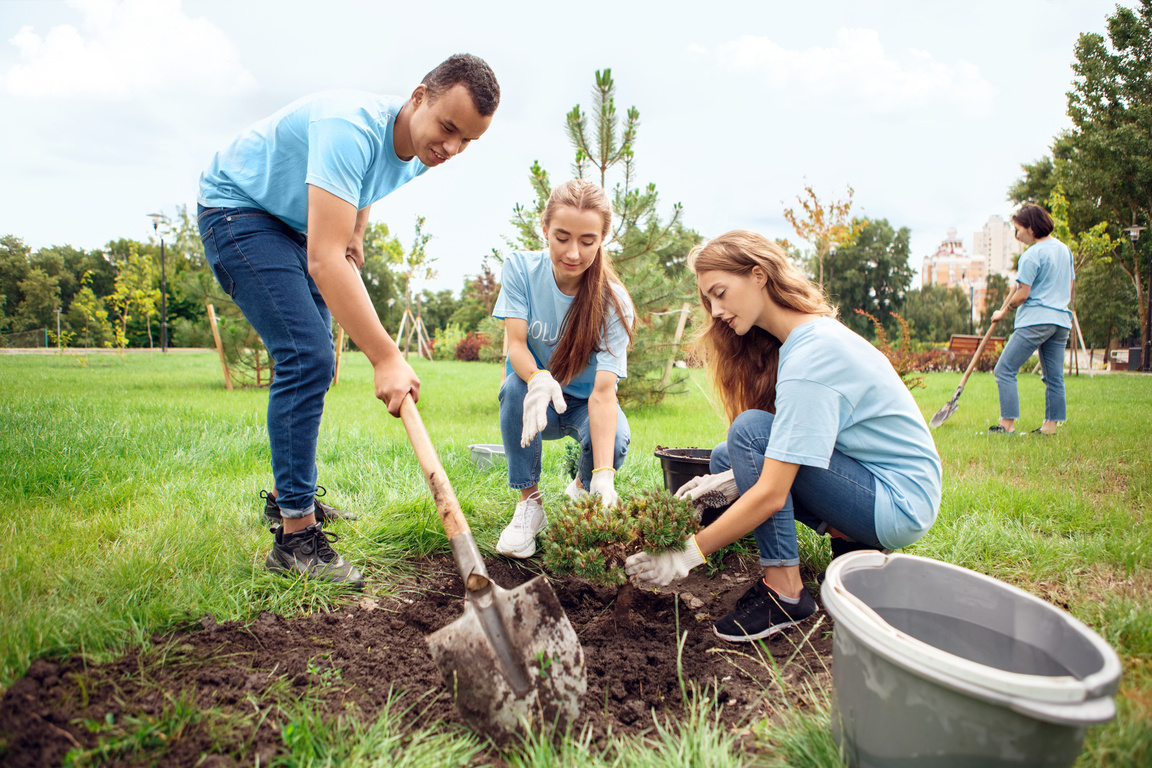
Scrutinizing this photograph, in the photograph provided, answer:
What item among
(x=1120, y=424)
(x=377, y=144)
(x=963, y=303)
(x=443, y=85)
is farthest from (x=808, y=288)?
(x=963, y=303)

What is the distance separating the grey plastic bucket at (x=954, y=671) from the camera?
92 cm

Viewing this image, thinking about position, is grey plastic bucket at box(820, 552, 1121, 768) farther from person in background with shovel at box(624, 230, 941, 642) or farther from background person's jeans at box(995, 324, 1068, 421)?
background person's jeans at box(995, 324, 1068, 421)

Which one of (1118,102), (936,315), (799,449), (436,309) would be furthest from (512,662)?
(936,315)

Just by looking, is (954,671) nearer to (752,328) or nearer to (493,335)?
(752,328)

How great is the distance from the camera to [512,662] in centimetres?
148

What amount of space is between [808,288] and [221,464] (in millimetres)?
3274

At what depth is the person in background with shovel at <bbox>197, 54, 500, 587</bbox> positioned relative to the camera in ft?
6.32

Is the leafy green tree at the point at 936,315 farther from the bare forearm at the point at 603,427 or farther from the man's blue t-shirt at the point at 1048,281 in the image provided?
the bare forearm at the point at 603,427

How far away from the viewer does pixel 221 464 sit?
3461 mm

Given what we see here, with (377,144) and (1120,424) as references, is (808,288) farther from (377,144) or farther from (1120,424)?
(1120,424)

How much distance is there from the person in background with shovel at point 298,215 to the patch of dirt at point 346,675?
0.35m

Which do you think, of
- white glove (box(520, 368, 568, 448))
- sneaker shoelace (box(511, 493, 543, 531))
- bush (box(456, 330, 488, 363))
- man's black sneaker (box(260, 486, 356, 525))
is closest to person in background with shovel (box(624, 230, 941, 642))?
white glove (box(520, 368, 568, 448))

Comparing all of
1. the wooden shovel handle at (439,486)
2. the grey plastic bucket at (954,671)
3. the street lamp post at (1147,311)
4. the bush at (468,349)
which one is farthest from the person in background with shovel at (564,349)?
the bush at (468,349)

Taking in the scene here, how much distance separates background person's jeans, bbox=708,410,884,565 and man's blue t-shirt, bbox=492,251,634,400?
2.75 ft
